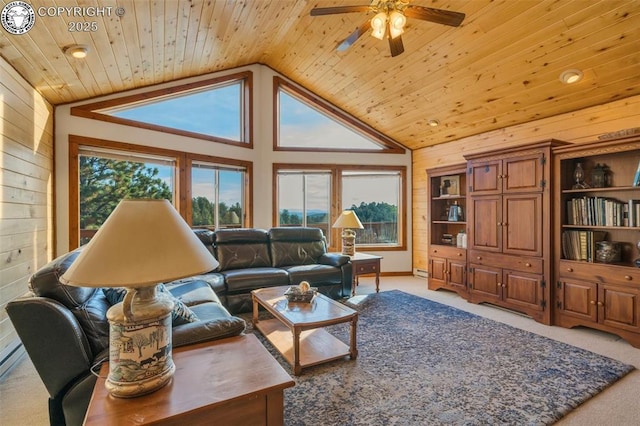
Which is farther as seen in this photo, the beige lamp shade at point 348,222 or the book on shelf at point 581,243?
the beige lamp shade at point 348,222

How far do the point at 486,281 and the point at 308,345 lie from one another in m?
Answer: 2.66

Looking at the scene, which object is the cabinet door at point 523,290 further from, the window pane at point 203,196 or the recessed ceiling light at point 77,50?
the recessed ceiling light at point 77,50

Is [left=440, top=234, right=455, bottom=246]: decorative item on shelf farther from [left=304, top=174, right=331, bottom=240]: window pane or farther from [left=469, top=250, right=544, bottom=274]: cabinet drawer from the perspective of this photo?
[left=304, top=174, right=331, bottom=240]: window pane

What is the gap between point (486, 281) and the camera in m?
4.19

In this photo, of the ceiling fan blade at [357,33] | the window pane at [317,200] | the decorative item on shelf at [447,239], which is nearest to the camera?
the ceiling fan blade at [357,33]

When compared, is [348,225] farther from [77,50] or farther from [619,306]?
[77,50]

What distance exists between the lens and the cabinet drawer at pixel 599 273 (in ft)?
9.79

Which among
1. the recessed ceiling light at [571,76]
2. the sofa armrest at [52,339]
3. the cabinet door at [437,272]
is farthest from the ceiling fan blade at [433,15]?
the cabinet door at [437,272]

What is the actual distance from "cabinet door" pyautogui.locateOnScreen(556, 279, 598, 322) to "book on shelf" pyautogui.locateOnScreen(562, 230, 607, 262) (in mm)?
284

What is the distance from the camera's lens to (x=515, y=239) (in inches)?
152

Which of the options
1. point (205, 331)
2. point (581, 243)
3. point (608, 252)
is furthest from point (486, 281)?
point (205, 331)

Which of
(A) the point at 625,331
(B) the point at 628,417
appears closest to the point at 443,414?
(B) the point at 628,417

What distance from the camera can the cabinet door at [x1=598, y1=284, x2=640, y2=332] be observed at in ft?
9.69

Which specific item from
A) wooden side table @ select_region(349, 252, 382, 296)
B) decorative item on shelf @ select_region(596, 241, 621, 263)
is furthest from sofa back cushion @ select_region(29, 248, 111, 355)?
decorative item on shelf @ select_region(596, 241, 621, 263)
